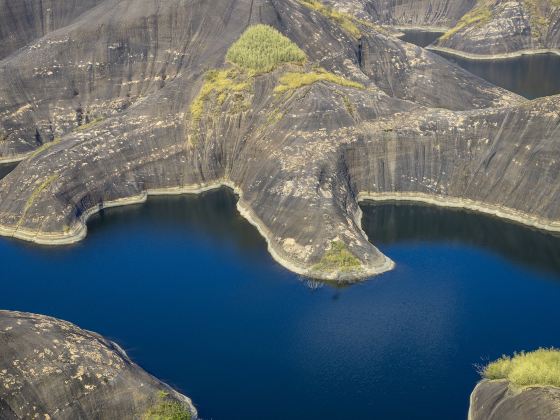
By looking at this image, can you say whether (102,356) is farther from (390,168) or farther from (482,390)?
(390,168)

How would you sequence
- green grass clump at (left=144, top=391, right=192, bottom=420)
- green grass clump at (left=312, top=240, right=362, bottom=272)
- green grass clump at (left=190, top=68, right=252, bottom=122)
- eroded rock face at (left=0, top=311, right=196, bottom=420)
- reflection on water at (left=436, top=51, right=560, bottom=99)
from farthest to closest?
reflection on water at (left=436, top=51, right=560, bottom=99) < green grass clump at (left=190, top=68, right=252, bottom=122) < green grass clump at (left=312, top=240, right=362, bottom=272) < green grass clump at (left=144, top=391, right=192, bottom=420) < eroded rock face at (left=0, top=311, right=196, bottom=420)

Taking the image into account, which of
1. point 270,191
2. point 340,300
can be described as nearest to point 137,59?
point 270,191

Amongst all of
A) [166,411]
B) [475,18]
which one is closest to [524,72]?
[475,18]

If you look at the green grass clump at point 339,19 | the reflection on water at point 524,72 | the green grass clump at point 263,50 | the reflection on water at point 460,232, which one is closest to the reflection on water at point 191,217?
the reflection on water at point 460,232

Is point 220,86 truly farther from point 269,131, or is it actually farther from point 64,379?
point 64,379

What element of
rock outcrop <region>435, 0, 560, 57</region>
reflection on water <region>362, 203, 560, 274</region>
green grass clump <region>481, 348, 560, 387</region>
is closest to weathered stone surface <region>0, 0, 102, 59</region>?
reflection on water <region>362, 203, 560, 274</region>

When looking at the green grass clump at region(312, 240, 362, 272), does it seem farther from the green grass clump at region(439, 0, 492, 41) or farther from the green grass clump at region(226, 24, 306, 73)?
the green grass clump at region(439, 0, 492, 41)
